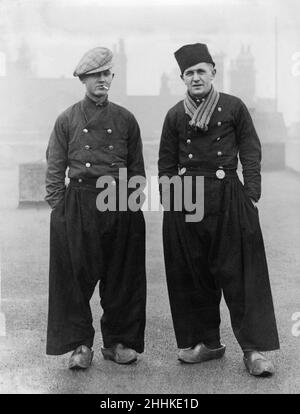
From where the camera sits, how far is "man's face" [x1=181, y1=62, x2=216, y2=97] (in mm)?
4316

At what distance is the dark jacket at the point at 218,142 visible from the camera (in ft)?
14.3

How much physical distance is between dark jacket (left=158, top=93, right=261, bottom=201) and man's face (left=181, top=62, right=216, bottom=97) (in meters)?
0.14

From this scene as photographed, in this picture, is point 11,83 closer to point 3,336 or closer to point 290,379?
point 3,336

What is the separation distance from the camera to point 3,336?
5.14 meters

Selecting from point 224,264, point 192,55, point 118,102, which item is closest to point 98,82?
point 192,55

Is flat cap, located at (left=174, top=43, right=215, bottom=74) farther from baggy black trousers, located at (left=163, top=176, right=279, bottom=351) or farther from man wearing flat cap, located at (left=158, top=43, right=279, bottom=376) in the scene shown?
baggy black trousers, located at (left=163, top=176, right=279, bottom=351)

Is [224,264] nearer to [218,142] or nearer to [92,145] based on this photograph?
[218,142]

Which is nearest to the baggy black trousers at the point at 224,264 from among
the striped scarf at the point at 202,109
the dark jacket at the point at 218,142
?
the dark jacket at the point at 218,142

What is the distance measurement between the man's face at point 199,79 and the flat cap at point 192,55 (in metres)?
0.03

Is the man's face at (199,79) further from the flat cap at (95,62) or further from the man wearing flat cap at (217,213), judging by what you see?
the flat cap at (95,62)

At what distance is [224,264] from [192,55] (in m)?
1.35

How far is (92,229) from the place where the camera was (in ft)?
14.5
